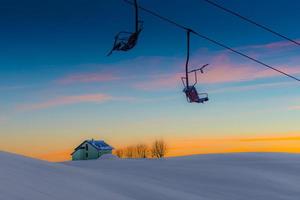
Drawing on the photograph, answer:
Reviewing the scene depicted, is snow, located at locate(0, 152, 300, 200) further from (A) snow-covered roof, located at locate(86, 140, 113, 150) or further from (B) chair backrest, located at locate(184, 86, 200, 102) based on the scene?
Answer: (A) snow-covered roof, located at locate(86, 140, 113, 150)

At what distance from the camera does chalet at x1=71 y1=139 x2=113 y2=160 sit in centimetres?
8081

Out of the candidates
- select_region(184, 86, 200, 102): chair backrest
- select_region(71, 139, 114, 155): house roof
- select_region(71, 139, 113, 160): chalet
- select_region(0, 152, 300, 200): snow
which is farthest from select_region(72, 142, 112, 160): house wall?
select_region(184, 86, 200, 102): chair backrest

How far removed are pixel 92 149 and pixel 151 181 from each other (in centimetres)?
6436

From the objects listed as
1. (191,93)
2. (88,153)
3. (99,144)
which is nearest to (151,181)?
(191,93)

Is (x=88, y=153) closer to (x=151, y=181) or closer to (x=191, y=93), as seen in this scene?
(x=151, y=181)

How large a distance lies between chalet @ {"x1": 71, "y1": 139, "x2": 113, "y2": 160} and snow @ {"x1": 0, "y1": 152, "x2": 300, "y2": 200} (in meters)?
54.5

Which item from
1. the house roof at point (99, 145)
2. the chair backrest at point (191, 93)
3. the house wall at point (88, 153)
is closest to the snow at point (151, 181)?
the chair backrest at point (191, 93)

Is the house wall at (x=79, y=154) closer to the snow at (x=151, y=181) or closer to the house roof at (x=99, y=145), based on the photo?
the house roof at (x=99, y=145)

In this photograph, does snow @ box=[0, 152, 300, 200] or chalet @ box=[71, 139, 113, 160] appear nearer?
snow @ box=[0, 152, 300, 200]

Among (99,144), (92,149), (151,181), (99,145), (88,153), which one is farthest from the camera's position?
(88,153)

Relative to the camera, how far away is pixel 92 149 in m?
82.4

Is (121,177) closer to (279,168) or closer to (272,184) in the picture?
(272,184)

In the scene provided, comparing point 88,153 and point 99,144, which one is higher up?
point 99,144

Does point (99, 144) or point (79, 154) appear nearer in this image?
point (99, 144)
